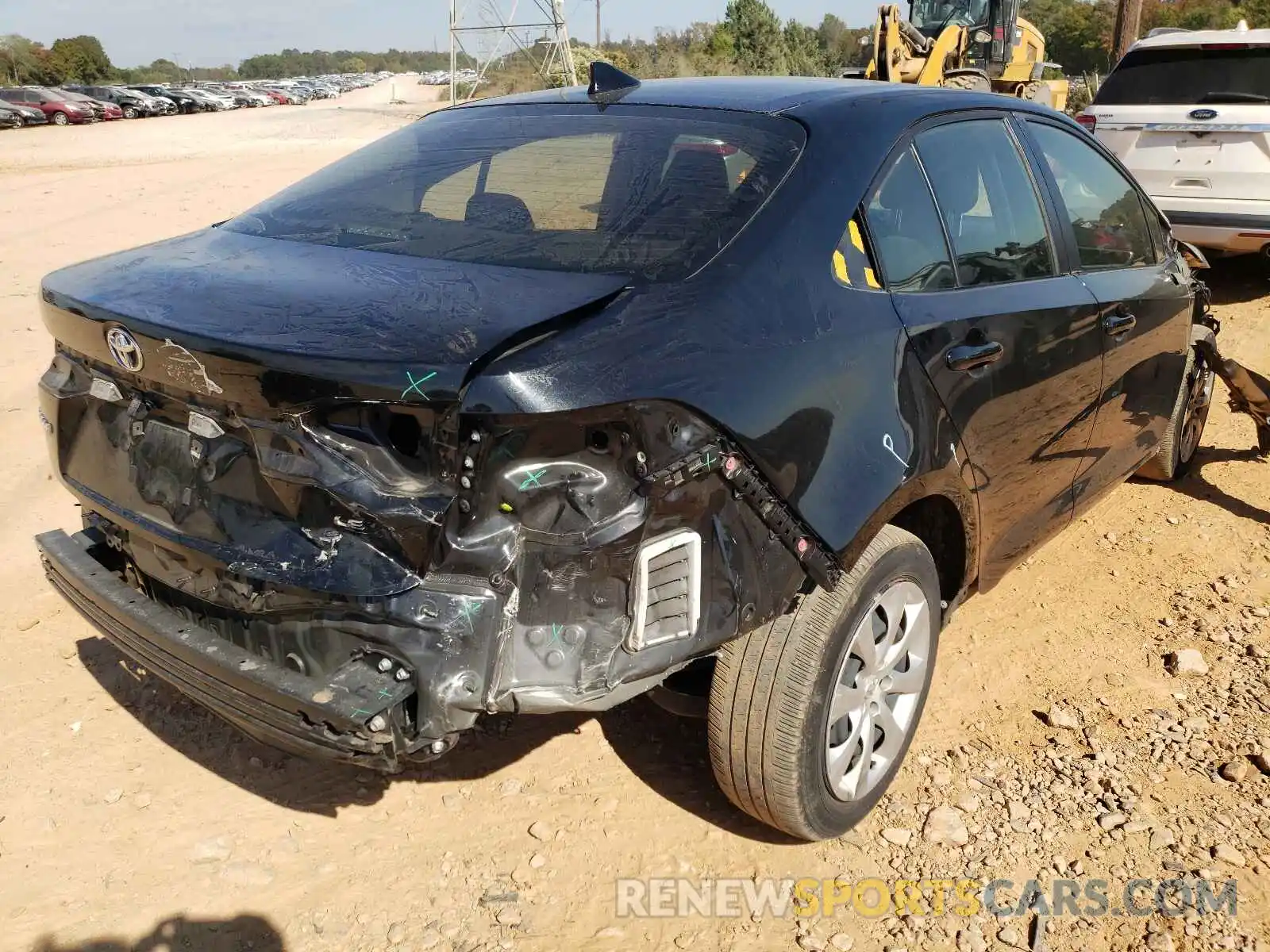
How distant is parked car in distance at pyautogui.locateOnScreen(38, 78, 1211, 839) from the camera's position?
1972 mm

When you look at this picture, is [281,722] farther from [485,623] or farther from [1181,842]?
[1181,842]

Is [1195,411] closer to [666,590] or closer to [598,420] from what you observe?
[666,590]

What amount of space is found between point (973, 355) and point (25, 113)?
140 feet

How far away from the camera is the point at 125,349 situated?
2260 millimetres

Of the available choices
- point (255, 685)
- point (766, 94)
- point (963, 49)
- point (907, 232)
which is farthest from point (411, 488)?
point (963, 49)

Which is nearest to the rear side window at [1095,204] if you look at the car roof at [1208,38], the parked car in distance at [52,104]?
the car roof at [1208,38]

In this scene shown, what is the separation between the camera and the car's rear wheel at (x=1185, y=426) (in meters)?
4.53

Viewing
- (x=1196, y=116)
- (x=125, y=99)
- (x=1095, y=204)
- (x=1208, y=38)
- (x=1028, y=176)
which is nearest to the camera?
(x=1028, y=176)

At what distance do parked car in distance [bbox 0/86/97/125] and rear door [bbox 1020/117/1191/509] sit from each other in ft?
142

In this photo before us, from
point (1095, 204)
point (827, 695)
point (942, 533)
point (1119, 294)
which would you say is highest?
point (1095, 204)

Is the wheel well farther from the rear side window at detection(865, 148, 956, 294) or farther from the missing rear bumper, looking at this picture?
the missing rear bumper

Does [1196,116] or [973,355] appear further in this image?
[1196,116]

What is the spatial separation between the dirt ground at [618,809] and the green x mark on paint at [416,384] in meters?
1.34

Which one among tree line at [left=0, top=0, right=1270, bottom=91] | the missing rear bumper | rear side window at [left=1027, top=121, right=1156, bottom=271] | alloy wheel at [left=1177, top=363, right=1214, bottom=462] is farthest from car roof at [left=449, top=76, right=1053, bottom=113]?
tree line at [left=0, top=0, right=1270, bottom=91]
